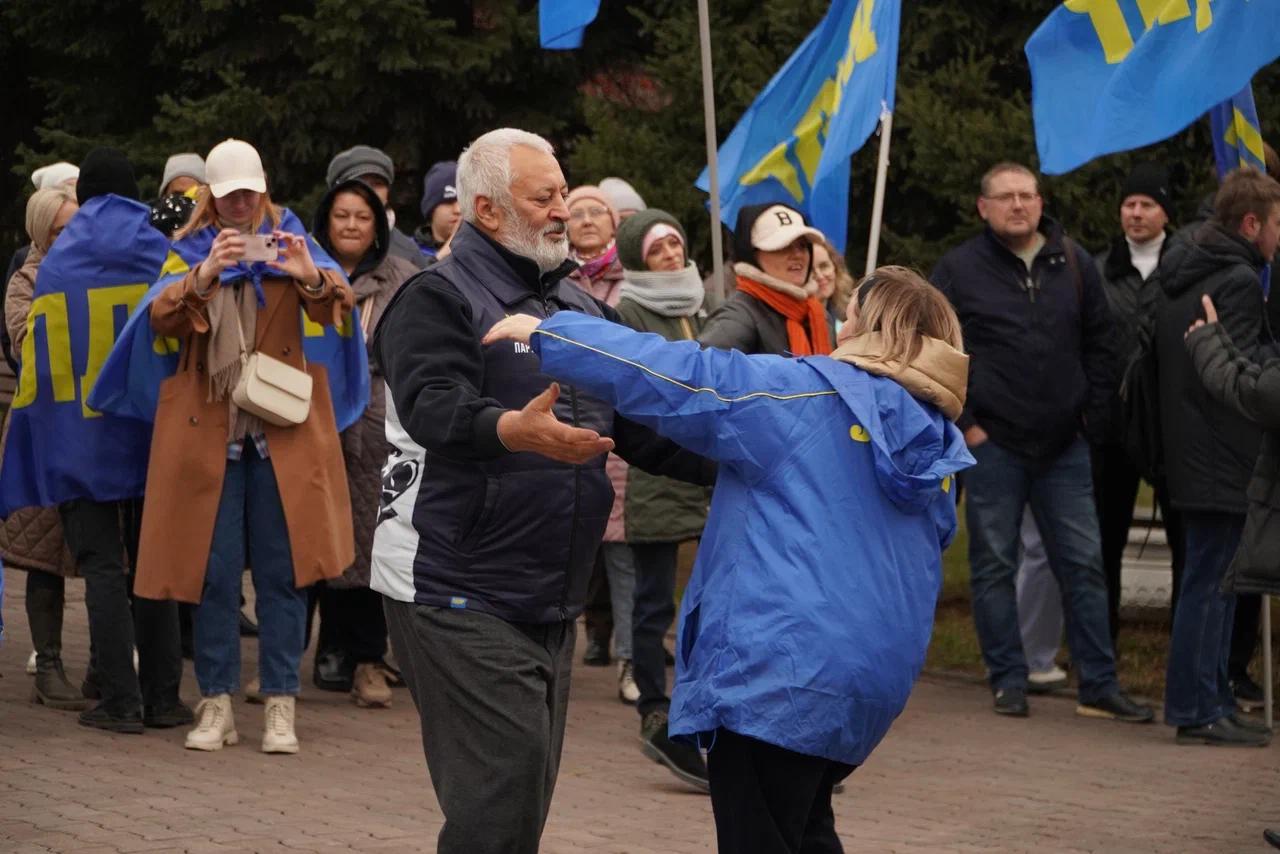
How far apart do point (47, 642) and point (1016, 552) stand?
14.0 feet

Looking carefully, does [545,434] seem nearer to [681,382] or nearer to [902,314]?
[681,382]

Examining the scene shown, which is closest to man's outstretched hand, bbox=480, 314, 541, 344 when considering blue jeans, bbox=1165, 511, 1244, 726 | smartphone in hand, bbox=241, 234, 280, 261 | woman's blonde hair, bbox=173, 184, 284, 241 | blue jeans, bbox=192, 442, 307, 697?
smartphone in hand, bbox=241, 234, 280, 261

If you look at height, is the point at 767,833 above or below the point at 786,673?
below

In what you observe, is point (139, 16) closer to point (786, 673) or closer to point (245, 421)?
point (245, 421)

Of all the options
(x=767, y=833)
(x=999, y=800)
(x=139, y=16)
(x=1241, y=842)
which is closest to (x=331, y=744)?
(x=999, y=800)

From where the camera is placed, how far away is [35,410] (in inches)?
338

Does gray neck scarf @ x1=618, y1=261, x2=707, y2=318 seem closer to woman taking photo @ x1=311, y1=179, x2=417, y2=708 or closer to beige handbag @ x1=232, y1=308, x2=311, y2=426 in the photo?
woman taking photo @ x1=311, y1=179, x2=417, y2=708

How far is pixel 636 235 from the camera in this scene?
9148mm

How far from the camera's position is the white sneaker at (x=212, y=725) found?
8219mm

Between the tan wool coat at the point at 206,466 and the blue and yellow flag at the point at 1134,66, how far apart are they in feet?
10.2

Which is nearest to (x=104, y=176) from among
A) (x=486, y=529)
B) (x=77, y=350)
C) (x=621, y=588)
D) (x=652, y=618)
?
(x=77, y=350)

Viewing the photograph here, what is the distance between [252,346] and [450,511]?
340 cm

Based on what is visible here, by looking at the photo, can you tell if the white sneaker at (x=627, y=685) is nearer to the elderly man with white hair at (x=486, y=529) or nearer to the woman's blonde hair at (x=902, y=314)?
the elderly man with white hair at (x=486, y=529)

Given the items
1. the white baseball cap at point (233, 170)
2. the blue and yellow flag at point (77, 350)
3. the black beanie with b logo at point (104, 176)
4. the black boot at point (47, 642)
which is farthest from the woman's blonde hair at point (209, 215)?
the black boot at point (47, 642)
